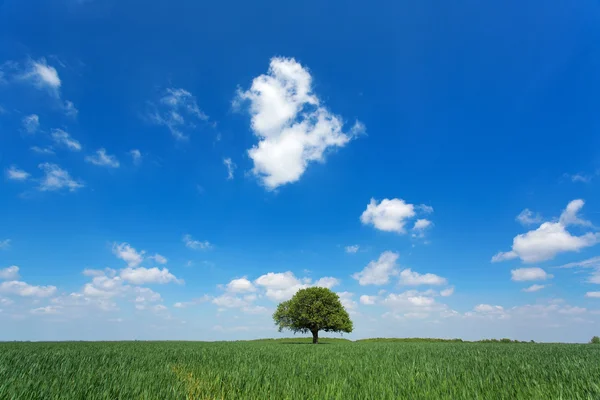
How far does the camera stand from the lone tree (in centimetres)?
4753

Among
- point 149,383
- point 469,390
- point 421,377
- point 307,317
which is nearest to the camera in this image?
point 469,390

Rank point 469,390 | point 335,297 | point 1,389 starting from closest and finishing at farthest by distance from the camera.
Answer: point 1,389
point 469,390
point 335,297

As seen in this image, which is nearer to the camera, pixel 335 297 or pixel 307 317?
pixel 307 317

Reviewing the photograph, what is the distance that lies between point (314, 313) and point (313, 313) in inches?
7.2

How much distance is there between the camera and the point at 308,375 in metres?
6.27

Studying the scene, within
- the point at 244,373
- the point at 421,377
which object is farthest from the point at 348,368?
the point at 244,373

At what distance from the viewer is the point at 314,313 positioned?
1877 inches

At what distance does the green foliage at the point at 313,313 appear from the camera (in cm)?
4753

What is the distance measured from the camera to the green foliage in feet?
156

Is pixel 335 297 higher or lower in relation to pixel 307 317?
higher

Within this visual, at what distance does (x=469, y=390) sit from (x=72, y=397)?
18.7 ft

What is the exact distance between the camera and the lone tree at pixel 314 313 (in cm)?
4753

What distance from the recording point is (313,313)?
47.8 meters

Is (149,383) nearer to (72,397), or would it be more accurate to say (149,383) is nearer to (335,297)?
(72,397)
